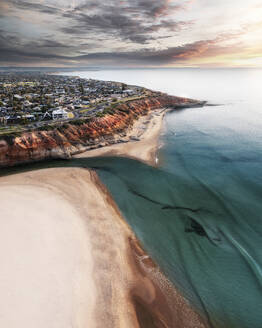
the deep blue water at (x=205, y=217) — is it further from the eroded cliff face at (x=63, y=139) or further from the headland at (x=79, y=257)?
the eroded cliff face at (x=63, y=139)

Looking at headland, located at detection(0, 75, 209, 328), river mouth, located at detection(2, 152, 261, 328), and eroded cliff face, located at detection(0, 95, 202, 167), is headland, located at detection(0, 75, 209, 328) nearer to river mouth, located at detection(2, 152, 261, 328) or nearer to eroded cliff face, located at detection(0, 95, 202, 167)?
eroded cliff face, located at detection(0, 95, 202, 167)

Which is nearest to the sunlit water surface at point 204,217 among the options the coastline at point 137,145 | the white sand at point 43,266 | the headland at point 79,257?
the headland at point 79,257

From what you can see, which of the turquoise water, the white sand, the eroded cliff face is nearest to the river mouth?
the turquoise water

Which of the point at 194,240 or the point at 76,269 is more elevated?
the point at 194,240

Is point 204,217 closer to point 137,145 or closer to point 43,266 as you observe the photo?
point 43,266

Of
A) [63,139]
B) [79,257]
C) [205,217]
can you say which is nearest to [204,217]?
[205,217]

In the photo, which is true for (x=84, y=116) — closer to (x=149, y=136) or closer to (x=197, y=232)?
(x=149, y=136)
